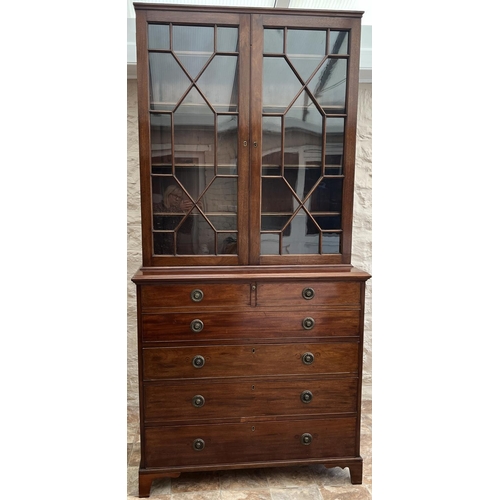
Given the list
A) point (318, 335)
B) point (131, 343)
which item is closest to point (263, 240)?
point (318, 335)

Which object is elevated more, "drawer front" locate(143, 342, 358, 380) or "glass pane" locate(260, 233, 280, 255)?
"glass pane" locate(260, 233, 280, 255)

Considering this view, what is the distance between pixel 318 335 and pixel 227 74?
121 centimetres

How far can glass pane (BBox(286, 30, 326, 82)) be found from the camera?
1766 millimetres

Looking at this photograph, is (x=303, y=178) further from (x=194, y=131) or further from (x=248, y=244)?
(x=194, y=131)

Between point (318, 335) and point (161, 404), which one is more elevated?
point (318, 335)

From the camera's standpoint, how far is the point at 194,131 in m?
1.79

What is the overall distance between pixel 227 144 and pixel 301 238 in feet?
1.76

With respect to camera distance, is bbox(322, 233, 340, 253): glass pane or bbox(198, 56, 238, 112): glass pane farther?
bbox(322, 233, 340, 253): glass pane

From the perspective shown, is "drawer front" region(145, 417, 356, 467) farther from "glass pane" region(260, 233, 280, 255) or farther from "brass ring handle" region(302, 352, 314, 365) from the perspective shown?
"glass pane" region(260, 233, 280, 255)

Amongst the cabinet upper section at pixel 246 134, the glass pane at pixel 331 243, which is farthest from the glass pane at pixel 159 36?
the glass pane at pixel 331 243

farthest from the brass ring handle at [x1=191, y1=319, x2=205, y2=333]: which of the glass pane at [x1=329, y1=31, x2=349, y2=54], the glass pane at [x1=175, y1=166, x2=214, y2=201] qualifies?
the glass pane at [x1=329, y1=31, x2=349, y2=54]
